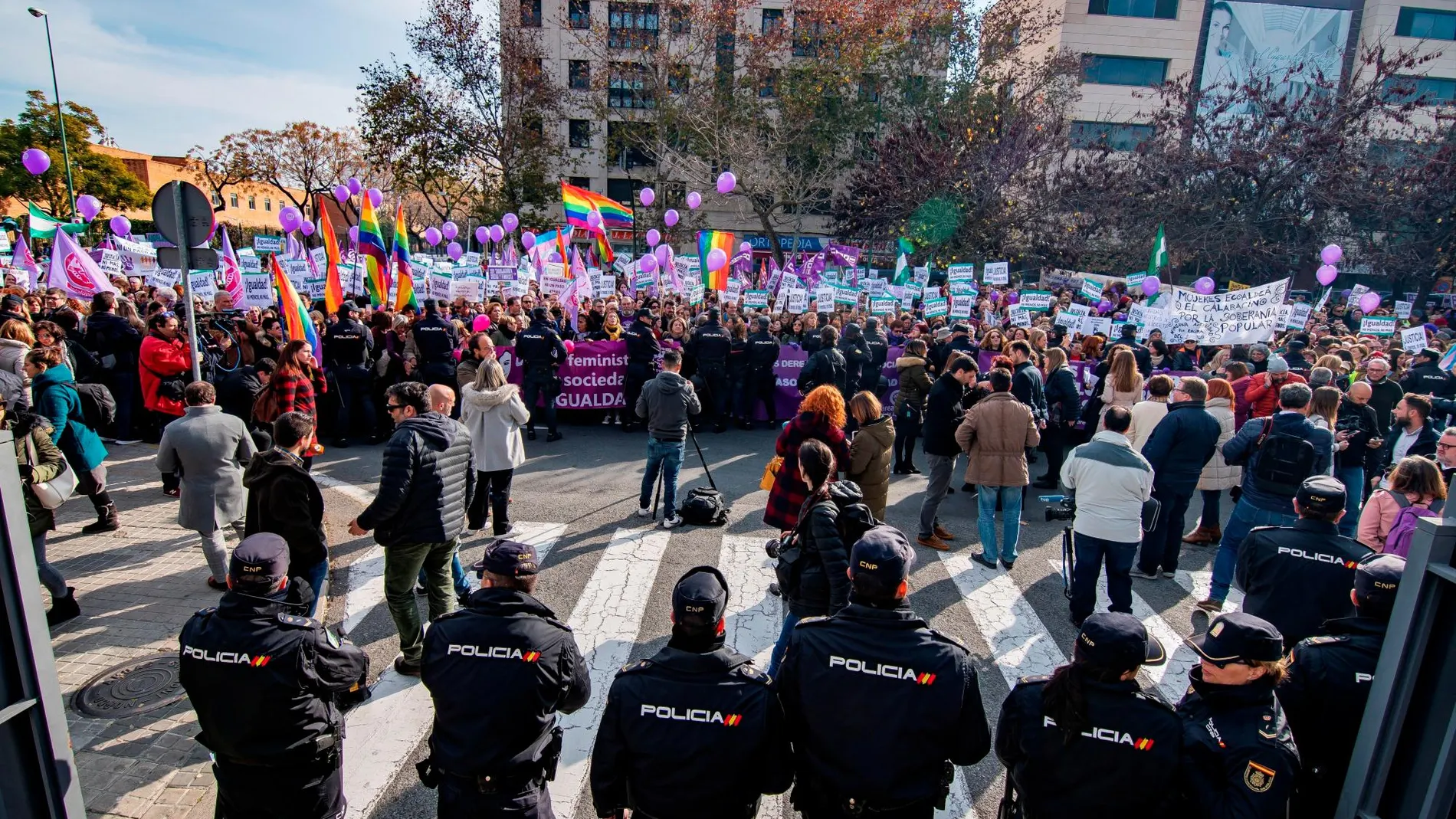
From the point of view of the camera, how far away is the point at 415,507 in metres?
4.82

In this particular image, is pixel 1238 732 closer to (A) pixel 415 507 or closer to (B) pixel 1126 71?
(A) pixel 415 507

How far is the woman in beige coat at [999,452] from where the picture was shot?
679 cm

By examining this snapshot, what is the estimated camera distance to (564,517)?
8023mm

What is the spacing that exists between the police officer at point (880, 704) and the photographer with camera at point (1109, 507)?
10.9 ft

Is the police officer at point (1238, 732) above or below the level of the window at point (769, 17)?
below

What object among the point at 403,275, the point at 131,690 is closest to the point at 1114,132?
the point at 403,275

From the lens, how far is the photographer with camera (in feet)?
18.1

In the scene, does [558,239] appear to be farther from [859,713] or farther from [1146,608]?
[859,713]

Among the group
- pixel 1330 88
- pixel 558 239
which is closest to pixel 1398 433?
pixel 558 239

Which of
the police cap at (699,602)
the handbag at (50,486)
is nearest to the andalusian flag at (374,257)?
the handbag at (50,486)

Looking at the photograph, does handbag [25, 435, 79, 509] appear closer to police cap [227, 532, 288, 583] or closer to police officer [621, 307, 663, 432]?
police cap [227, 532, 288, 583]

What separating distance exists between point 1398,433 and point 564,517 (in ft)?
30.0

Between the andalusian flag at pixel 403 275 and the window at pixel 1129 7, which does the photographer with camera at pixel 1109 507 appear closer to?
the andalusian flag at pixel 403 275

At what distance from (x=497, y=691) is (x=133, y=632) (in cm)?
431
